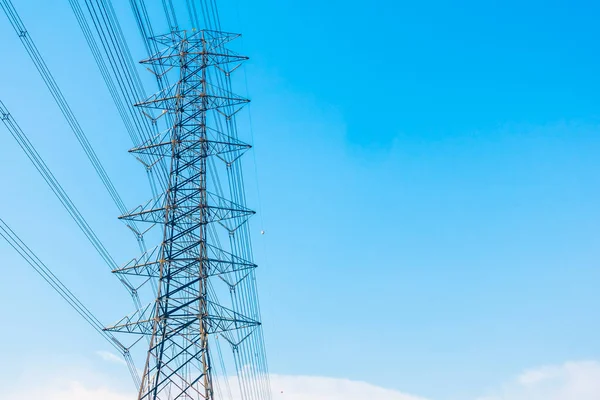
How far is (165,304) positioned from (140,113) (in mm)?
12375

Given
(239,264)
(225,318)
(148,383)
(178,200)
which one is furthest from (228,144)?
(148,383)

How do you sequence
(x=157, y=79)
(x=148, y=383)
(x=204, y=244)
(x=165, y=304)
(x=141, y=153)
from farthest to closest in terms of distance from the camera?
(x=157, y=79)
(x=141, y=153)
(x=204, y=244)
(x=165, y=304)
(x=148, y=383)

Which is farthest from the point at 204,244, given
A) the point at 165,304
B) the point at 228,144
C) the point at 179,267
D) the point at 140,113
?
the point at 140,113

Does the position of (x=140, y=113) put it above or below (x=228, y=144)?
above

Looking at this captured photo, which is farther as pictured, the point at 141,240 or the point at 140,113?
the point at 140,113

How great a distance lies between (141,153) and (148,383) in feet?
42.5

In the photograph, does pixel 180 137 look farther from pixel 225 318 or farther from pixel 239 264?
pixel 225 318

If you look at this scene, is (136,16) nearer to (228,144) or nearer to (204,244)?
(228,144)

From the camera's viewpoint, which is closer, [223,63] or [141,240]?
[141,240]

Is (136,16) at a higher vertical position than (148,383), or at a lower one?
higher

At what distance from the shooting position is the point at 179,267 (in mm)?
28281

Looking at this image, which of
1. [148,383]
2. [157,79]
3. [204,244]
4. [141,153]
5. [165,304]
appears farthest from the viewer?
[157,79]

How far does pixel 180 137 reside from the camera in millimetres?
31828

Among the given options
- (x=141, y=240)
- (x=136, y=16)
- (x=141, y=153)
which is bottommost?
(x=141, y=240)
